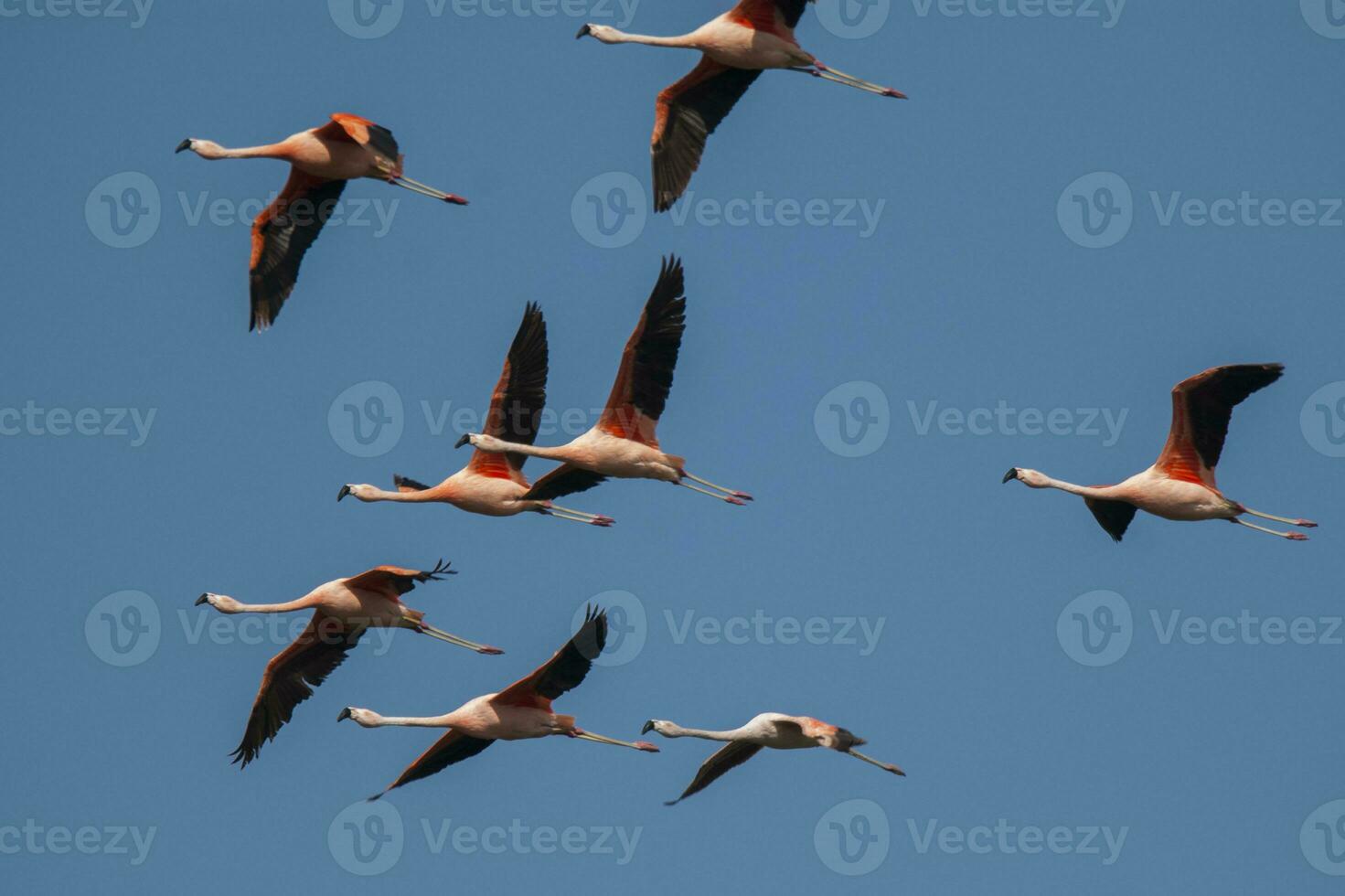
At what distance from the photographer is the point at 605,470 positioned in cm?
3077

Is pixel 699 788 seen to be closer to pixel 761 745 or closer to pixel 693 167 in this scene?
pixel 761 745

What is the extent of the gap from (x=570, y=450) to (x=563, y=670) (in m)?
2.88

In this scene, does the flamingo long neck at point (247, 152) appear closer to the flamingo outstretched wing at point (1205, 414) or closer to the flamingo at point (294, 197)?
the flamingo at point (294, 197)

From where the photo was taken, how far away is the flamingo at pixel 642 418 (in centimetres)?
2978

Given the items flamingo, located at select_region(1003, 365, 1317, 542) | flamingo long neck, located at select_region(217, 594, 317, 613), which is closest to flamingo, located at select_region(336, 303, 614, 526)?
flamingo long neck, located at select_region(217, 594, 317, 613)

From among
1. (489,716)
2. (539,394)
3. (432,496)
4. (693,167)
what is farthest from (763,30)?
(489,716)

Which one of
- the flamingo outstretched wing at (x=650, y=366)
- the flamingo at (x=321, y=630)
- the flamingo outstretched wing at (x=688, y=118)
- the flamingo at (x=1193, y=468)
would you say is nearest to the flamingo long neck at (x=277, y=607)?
the flamingo at (x=321, y=630)

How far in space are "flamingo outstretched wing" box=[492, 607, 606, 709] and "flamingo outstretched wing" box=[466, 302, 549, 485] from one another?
3.30m

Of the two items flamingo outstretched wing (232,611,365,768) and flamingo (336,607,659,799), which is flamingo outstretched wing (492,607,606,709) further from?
flamingo outstretched wing (232,611,365,768)

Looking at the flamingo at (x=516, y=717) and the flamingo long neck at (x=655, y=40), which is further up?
the flamingo long neck at (x=655, y=40)

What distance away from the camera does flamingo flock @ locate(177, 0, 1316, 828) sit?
30.0 metres

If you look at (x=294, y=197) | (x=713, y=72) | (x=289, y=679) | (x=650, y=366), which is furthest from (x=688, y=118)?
(x=289, y=679)

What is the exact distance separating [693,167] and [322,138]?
4959 mm

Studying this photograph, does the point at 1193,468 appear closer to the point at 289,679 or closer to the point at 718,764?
the point at 718,764
